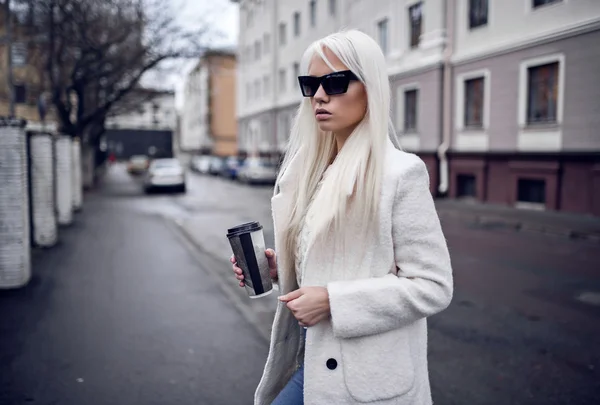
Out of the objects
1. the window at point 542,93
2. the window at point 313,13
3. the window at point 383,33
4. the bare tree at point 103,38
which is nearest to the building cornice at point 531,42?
the window at point 542,93

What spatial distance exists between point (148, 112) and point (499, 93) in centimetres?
5852

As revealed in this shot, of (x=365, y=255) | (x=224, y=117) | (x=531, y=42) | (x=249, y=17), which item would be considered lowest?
(x=365, y=255)

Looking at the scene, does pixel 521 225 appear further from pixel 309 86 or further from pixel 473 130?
pixel 309 86

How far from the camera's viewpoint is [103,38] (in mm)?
20266

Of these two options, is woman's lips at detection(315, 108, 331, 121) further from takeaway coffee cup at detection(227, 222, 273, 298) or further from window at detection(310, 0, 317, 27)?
window at detection(310, 0, 317, 27)

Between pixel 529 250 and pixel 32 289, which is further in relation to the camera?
pixel 529 250

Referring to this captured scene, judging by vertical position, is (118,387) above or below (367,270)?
below

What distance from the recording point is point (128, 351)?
4.69 metres

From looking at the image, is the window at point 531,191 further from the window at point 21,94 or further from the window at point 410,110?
the window at point 21,94

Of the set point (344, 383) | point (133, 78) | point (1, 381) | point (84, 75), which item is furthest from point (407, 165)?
point (133, 78)

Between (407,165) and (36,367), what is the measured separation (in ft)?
12.7

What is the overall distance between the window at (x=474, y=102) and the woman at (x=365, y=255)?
17980 mm

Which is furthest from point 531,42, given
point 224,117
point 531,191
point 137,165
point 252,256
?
point 224,117

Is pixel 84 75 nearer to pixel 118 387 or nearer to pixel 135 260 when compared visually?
pixel 135 260
